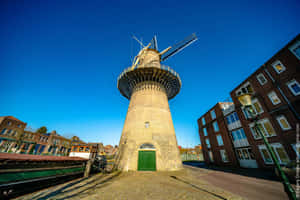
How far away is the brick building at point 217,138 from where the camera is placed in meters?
20.0

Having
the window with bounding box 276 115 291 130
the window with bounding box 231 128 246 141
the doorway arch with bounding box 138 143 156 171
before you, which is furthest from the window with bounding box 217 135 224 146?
the doorway arch with bounding box 138 143 156 171

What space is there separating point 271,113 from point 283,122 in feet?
4.61

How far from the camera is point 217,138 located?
22.9 meters

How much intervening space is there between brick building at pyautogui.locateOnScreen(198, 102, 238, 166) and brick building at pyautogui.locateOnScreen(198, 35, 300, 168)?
1.64 feet

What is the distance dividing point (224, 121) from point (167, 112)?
42.2ft

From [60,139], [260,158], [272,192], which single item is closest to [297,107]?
[260,158]

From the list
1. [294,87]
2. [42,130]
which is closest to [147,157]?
[294,87]

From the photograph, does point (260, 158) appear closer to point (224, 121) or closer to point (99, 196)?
point (224, 121)

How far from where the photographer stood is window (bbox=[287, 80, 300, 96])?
1176 centimetres

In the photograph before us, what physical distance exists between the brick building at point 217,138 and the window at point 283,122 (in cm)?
822

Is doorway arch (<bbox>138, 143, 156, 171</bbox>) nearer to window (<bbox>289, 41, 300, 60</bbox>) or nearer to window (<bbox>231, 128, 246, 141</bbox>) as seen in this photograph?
window (<bbox>231, 128, 246, 141</bbox>)

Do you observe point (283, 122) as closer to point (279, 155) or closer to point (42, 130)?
point (279, 155)

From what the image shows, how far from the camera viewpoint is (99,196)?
19.5 ft

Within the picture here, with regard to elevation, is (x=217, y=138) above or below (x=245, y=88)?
below
